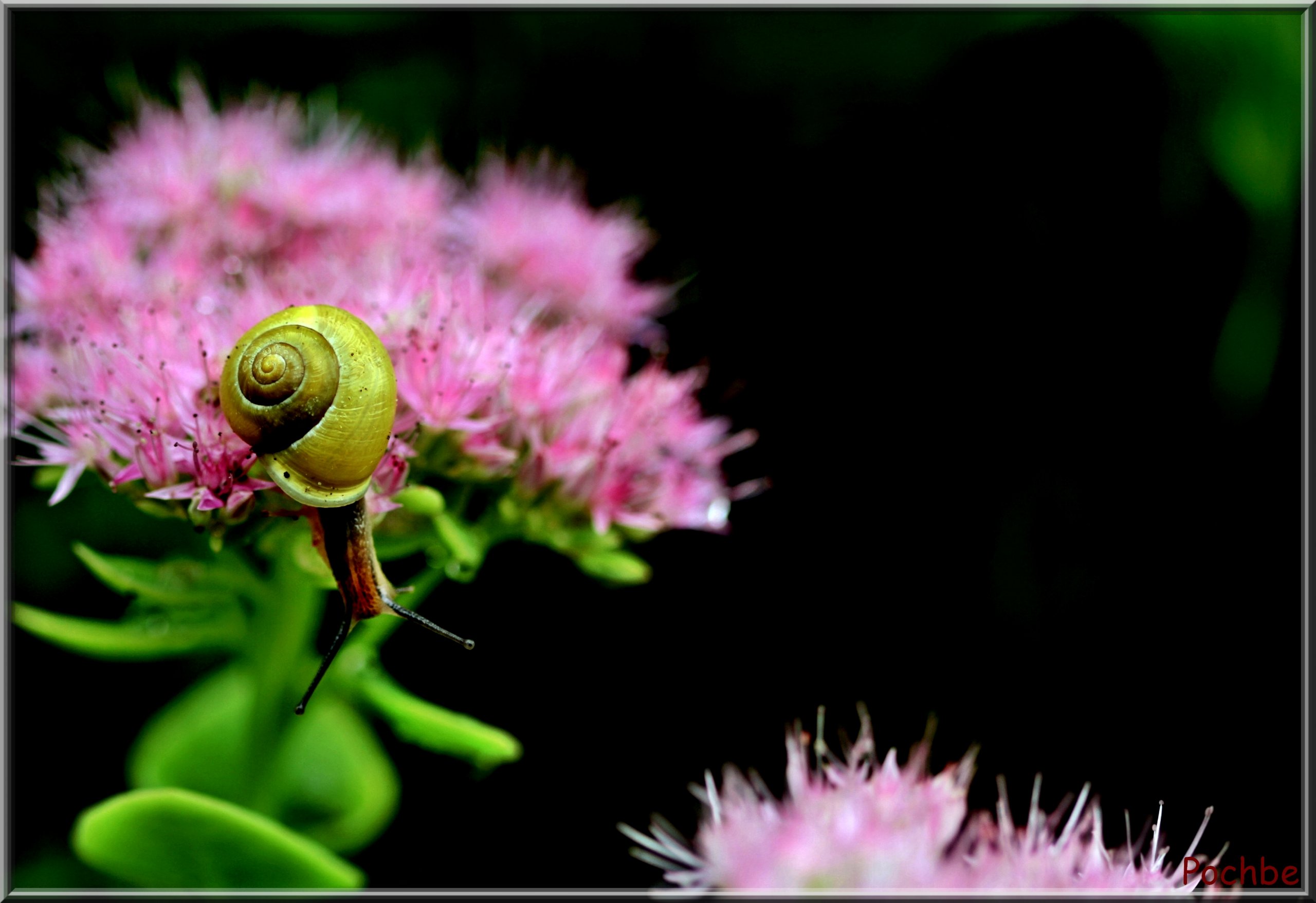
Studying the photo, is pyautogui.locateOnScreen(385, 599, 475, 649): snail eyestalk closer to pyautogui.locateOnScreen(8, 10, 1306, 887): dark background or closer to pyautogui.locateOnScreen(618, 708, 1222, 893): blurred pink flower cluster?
pyautogui.locateOnScreen(618, 708, 1222, 893): blurred pink flower cluster

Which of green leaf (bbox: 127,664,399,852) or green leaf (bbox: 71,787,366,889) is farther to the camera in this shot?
green leaf (bbox: 127,664,399,852)

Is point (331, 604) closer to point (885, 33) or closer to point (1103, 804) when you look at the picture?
point (1103, 804)

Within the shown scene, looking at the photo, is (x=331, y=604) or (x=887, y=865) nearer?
(x=887, y=865)

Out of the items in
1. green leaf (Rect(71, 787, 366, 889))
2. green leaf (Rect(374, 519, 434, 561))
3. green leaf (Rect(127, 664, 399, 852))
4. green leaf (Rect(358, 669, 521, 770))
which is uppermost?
green leaf (Rect(374, 519, 434, 561))

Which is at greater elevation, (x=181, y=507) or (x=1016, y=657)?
(x=1016, y=657)

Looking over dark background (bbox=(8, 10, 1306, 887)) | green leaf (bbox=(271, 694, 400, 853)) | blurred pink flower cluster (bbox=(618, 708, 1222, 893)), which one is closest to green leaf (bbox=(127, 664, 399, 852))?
green leaf (bbox=(271, 694, 400, 853))

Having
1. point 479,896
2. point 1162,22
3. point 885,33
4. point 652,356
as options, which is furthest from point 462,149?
point 479,896

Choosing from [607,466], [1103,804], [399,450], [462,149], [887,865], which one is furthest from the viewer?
[462,149]
